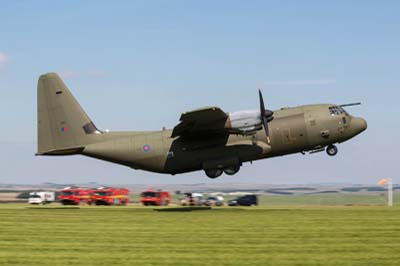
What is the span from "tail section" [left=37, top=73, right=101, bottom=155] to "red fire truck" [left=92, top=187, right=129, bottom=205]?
2066 cm

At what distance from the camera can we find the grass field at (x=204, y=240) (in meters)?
18.8

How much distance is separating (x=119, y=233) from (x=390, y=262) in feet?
39.1

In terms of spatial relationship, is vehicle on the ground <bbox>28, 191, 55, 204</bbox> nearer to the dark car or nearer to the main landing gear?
the dark car

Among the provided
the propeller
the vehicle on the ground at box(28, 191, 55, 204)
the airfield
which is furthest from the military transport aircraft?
the vehicle on the ground at box(28, 191, 55, 204)

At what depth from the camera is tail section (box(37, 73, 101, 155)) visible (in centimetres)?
4234

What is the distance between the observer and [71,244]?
73.3ft

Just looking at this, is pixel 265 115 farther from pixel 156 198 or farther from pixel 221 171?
pixel 156 198

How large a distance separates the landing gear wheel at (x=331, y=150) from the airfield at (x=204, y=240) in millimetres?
8781

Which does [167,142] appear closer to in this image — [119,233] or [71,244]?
[119,233]

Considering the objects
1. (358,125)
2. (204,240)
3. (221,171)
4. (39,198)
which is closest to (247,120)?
(221,171)

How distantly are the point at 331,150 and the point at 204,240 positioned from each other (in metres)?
20.8

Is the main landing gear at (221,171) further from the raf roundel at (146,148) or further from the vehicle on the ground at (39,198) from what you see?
the vehicle on the ground at (39,198)

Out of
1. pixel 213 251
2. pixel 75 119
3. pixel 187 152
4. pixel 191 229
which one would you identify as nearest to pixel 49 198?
pixel 75 119

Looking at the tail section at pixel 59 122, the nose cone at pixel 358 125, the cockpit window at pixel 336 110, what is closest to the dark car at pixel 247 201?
the nose cone at pixel 358 125
